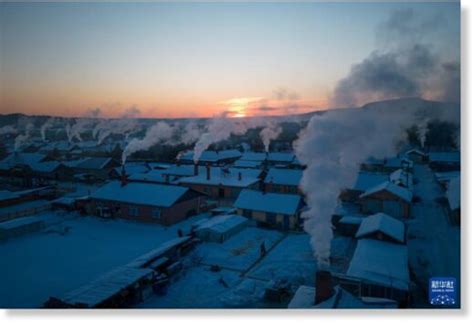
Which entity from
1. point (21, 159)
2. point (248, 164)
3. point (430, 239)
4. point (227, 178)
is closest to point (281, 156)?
point (248, 164)

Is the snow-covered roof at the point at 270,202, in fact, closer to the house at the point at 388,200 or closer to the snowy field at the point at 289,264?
the snowy field at the point at 289,264

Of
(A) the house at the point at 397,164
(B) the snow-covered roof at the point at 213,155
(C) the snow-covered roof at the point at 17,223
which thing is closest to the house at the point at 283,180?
(A) the house at the point at 397,164

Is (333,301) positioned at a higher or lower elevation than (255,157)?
lower

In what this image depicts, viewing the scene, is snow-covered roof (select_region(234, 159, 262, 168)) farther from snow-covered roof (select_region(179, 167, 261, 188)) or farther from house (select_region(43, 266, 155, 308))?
house (select_region(43, 266, 155, 308))

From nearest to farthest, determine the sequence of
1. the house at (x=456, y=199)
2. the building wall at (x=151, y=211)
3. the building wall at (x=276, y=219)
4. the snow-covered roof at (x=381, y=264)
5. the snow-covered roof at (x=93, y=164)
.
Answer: the snow-covered roof at (x=381, y=264) → the house at (x=456, y=199) → the building wall at (x=276, y=219) → the building wall at (x=151, y=211) → the snow-covered roof at (x=93, y=164)

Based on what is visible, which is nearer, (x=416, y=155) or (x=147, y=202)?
(x=147, y=202)

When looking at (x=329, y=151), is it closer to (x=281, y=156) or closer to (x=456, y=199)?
(x=456, y=199)

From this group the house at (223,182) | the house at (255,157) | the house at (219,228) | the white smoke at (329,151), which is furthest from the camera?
the house at (255,157)

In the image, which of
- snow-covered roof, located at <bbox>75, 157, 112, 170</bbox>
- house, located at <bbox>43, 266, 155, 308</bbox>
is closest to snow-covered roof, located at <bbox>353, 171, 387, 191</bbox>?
house, located at <bbox>43, 266, 155, 308</bbox>
